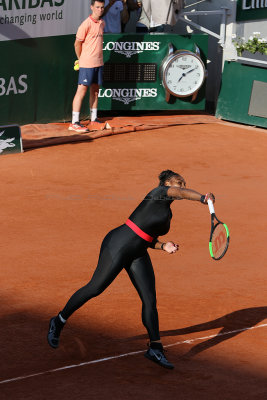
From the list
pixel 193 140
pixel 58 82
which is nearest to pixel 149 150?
pixel 193 140

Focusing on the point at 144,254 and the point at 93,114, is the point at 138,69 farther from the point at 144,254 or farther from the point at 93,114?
the point at 144,254

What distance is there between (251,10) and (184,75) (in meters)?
2.90

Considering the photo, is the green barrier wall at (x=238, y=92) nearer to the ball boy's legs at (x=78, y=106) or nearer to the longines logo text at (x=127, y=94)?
the longines logo text at (x=127, y=94)

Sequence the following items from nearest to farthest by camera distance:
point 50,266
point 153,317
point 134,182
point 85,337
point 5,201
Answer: point 153,317 < point 85,337 < point 50,266 < point 5,201 < point 134,182

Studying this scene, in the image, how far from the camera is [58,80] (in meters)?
17.6

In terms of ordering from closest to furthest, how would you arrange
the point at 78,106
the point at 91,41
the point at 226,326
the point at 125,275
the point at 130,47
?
the point at 226,326
the point at 125,275
the point at 91,41
the point at 78,106
the point at 130,47

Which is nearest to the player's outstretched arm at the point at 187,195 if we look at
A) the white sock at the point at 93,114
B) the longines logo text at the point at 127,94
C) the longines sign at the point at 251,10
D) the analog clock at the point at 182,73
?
the white sock at the point at 93,114

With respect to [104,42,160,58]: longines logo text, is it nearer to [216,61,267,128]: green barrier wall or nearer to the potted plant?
[216,61,267,128]: green barrier wall

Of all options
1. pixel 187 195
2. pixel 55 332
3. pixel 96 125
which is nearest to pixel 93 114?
pixel 96 125

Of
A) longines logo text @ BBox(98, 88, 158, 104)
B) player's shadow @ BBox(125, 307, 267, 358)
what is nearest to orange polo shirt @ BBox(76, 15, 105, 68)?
longines logo text @ BBox(98, 88, 158, 104)

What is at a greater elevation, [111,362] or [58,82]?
[58,82]

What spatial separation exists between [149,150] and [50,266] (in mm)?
6431

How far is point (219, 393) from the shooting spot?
714 cm

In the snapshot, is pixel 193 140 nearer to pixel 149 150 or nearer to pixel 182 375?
pixel 149 150
